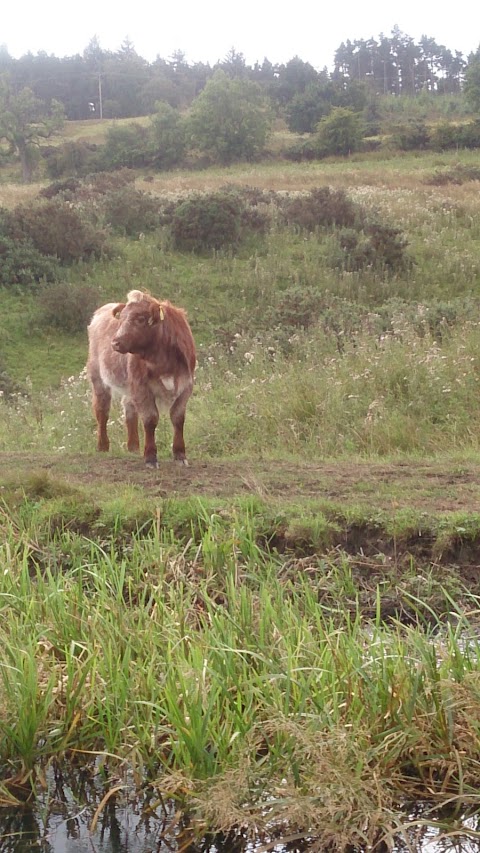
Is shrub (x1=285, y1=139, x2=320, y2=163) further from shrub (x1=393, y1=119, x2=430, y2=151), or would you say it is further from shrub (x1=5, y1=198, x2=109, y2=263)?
shrub (x1=5, y1=198, x2=109, y2=263)

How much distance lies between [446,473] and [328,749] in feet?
15.5

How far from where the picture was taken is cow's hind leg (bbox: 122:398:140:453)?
32.4 feet

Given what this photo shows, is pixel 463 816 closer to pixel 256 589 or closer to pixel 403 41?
pixel 256 589

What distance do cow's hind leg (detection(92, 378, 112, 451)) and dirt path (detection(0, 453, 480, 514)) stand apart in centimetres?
98

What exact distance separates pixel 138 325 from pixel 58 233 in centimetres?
1542

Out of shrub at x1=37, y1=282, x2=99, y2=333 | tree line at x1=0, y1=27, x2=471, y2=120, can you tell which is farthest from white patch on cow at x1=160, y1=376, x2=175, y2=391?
tree line at x1=0, y1=27, x2=471, y2=120

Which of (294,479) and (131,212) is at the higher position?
(131,212)

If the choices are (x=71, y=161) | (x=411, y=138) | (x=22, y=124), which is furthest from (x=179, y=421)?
(x=22, y=124)

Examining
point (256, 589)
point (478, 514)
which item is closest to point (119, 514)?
point (256, 589)

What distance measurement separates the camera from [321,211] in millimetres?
24969

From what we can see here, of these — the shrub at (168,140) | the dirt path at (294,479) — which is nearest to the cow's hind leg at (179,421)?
the dirt path at (294,479)

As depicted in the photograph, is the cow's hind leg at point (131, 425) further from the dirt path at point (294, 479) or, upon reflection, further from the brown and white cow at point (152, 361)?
the dirt path at point (294, 479)

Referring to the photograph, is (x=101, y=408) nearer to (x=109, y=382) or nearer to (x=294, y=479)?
(x=109, y=382)

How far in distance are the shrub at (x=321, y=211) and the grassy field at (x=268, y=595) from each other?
1013 cm
